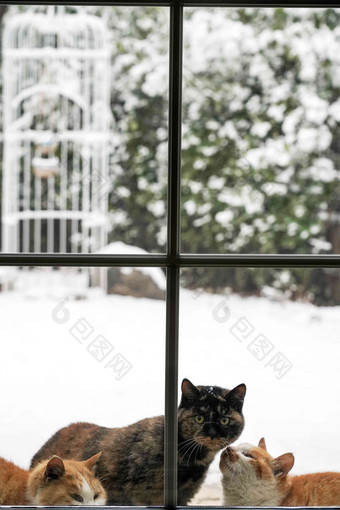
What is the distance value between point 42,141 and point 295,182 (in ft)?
2.11

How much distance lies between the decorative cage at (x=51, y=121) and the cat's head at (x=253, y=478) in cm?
63

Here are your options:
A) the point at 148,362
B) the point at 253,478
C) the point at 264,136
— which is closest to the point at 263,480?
the point at 253,478

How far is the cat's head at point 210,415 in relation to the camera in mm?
1643

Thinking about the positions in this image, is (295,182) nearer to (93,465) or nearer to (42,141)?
(42,141)

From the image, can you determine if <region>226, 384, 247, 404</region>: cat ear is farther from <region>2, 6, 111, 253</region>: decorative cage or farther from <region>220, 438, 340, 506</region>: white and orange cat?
<region>2, 6, 111, 253</region>: decorative cage

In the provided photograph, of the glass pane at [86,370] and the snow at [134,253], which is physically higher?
the snow at [134,253]

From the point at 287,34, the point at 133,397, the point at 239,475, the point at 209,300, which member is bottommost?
the point at 239,475

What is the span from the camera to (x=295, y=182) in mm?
1664

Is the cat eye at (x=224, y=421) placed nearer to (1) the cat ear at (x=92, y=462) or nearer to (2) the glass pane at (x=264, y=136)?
(1) the cat ear at (x=92, y=462)

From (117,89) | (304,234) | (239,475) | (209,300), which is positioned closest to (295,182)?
(304,234)

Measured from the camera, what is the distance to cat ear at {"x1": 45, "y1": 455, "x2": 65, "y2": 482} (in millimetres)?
1607

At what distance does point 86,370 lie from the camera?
164cm

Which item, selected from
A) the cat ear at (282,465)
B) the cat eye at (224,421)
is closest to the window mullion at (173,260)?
the cat eye at (224,421)

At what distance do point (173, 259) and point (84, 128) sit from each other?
1.31 ft
